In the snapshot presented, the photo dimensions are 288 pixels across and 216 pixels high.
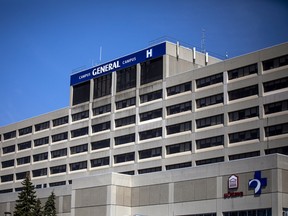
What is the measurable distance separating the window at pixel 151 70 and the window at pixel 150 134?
840cm

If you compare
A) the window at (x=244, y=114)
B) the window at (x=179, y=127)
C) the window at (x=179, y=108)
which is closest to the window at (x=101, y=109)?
the window at (x=179, y=108)

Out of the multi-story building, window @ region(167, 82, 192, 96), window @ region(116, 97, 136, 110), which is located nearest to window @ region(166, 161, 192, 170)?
the multi-story building

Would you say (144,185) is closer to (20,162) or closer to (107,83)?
(107,83)

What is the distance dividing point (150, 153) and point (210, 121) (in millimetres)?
12995

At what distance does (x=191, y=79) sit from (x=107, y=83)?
1988cm

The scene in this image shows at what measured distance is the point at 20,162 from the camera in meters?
127

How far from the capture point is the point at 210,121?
91.6 metres

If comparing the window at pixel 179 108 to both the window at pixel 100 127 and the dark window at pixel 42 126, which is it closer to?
the window at pixel 100 127

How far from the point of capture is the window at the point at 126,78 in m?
104

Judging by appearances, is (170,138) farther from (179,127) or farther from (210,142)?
(210,142)

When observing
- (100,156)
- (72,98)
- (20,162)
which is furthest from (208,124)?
(20,162)

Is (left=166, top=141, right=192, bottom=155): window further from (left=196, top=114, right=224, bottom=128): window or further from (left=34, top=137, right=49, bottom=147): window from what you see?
(left=34, top=137, right=49, bottom=147): window

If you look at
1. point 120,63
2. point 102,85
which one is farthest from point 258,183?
point 102,85

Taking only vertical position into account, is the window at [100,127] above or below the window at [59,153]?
above
